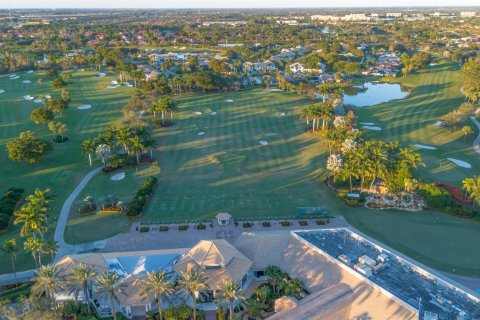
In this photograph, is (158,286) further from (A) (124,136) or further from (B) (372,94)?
(B) (372,94)

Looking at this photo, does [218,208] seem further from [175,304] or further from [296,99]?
[296,99]

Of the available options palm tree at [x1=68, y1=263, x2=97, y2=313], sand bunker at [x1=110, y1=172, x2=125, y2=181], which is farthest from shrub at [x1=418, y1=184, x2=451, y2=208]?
sand bunker at [x1=110, y1=172, x2=125, y2=181]

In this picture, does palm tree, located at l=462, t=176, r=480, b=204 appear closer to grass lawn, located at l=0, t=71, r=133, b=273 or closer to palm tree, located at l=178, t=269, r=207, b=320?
palm tree, located at l=178, t=269, r=207, b=320

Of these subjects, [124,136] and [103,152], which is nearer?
[103,152]

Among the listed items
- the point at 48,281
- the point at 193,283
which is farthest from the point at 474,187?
the point at 48,281

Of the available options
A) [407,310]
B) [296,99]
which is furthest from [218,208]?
[296,99]
